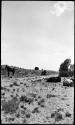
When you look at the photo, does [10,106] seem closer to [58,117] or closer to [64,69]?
[58,117]

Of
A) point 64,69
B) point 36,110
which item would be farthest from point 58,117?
point 64,69

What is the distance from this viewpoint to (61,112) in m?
15.9

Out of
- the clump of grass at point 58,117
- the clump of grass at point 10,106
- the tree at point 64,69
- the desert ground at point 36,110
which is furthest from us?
the tree at point 64,69

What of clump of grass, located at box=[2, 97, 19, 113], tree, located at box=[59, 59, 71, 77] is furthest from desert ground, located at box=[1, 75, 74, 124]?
tree, located at box=[59, 59, 71, 77]

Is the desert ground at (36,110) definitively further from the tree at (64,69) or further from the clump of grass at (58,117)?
the tree at (64,69)

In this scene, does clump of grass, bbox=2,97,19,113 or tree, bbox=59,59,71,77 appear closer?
clump of grass, bbox=2,97,19,113

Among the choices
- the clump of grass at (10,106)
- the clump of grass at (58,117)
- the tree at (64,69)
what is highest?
the tree at (64,69)

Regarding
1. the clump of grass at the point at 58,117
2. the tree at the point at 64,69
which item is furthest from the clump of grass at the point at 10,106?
the tree at the point at 64,69

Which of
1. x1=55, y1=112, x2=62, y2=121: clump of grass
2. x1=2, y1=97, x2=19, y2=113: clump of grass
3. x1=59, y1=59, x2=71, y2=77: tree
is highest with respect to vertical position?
x1=59, y1=59, x2=71, y2=77: tree

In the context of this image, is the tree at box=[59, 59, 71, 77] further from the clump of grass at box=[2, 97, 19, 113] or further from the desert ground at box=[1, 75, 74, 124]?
the clump of grass at box=[2, 97, 19, 113]

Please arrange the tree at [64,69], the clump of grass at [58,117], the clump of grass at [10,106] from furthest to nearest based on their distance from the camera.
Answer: the tree at [64,69]
the clump of grass at [10,106]
the clump of grass at [58,117]

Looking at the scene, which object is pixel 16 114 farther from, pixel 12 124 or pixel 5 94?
pixel 5 94

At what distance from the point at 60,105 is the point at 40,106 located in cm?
212

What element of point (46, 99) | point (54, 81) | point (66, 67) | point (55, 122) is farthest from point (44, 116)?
point (66, 67)
